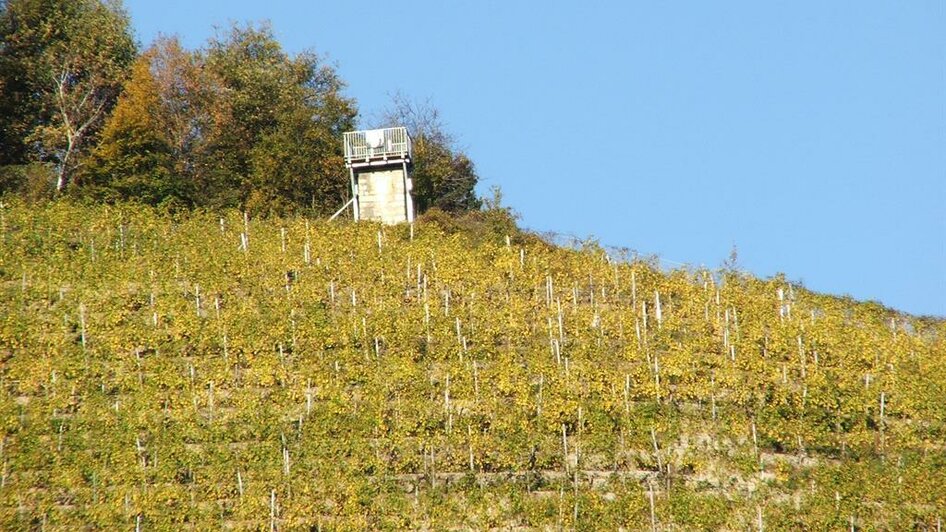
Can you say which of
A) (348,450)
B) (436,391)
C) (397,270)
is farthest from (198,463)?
(397,270)

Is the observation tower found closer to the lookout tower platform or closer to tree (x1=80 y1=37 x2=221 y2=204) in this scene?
the lookout tower platform

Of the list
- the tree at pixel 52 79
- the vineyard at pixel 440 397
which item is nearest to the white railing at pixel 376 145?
the vineyard at pixel 440 397

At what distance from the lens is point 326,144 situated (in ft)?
137

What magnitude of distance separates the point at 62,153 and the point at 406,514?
24523 mm

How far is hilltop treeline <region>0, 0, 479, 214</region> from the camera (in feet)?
130

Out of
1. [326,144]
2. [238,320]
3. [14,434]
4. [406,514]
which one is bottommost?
[406,514]

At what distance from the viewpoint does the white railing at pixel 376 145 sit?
40094mm

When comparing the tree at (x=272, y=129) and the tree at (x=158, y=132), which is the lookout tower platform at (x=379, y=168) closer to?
the tree at (x=272, y=129)

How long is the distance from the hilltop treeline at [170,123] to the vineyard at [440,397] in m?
7.76

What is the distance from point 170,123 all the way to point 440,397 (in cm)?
2229

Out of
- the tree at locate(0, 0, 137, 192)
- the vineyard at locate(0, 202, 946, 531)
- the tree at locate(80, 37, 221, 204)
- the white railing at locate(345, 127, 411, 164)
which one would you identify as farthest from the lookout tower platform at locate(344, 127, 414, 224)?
the tree at locate(0, 0, 137, 192)

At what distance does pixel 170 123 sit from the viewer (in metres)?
43.9

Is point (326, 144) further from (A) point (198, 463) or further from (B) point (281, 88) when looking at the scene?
(A) point (198, 463)

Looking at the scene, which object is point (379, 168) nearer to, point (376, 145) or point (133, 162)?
point (376, 145)
